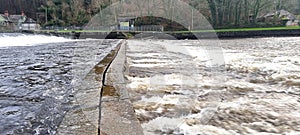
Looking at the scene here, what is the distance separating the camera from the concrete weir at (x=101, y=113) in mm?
1693

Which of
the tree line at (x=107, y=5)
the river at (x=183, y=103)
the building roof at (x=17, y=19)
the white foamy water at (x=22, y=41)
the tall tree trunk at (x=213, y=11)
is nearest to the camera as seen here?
the river at (x=183, y=103)

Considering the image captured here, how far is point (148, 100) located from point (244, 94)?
1.12 m

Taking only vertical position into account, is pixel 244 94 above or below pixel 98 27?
below

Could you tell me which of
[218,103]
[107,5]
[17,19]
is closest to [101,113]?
[218,103]

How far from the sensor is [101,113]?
1978 millimetres

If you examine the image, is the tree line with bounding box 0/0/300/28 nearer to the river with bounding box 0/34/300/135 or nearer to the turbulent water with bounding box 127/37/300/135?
the turbulent water with bounding box 127/37/300/135

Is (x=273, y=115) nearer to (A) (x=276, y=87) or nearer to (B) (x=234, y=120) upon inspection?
(B) (x=234, y=120)

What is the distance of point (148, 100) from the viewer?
273 centimetres

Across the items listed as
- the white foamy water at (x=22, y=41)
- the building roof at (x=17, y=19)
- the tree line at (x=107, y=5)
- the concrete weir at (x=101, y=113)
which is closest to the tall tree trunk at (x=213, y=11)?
the tree line at (x=107, y=5)

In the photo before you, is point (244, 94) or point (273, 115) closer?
point (273, 115)

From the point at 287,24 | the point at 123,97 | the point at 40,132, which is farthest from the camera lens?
the point at 287,24

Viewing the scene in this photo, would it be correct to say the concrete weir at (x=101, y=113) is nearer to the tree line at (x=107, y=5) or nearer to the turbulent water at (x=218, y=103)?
the turbulent water at (x=218, y=103)

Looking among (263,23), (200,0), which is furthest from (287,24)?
(200,0)

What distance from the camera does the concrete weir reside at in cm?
169
